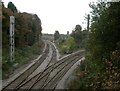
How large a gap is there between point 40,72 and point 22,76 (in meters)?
3.26

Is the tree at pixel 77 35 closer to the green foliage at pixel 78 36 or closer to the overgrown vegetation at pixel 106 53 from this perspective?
the green foliage at pixel 78 36

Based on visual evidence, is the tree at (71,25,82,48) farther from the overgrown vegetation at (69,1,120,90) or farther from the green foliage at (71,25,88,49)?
the overgrown vegetation at (69,1,120,90)

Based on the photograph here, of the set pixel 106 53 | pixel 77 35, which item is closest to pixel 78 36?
pixel 77 35

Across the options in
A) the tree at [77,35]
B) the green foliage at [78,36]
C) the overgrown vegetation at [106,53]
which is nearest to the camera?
the overgrown vegetation at [106,53]

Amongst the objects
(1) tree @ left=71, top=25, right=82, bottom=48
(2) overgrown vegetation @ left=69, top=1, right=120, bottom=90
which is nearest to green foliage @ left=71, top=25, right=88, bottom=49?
(1) tree @ left=71, top=25, right=82, bottom=48

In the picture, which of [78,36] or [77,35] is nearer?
[78,36]

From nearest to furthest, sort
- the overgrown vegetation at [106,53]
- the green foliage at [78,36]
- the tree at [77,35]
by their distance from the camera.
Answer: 1. the overgrown vegetation at [106,53]
2. the green foliage at [78,36]
3. the tree at [77,35]

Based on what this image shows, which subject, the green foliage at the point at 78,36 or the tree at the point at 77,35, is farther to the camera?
the tree at the point at 77,35

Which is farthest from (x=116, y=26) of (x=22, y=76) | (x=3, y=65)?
(x=3, y=65)

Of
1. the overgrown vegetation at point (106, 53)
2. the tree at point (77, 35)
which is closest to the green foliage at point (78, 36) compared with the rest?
the tree at point (77, 35)

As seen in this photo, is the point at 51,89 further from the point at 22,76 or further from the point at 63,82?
the point at 22,76

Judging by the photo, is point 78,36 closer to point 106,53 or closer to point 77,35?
point 77,35

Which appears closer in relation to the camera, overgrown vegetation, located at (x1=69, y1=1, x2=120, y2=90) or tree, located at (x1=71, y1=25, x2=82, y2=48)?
overgrown vegetation, located at (x1=69, y1=1, x2=120, y2=90)

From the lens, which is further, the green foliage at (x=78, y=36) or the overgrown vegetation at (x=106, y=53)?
the green foliage at (x=78, y=36)
